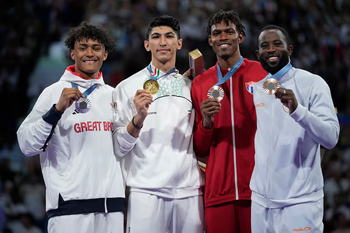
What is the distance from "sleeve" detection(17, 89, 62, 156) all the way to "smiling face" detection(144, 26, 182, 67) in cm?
95

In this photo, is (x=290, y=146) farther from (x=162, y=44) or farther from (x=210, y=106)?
(x=162, y=44)

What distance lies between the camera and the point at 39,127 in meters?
3.46

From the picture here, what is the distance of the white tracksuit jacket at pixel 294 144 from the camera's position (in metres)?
3.02

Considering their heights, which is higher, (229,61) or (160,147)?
(229,61)

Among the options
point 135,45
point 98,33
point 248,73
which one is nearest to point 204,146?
point 248,73

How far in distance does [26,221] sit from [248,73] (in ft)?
13.9

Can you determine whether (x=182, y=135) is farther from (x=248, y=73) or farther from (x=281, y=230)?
(x=281, y=230)

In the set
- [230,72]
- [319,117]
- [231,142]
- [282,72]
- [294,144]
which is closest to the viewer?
[319,117]

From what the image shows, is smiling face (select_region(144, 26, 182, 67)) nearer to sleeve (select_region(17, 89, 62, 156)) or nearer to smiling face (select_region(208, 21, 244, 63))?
smiling face (select_region(208, 21, 244, 63))

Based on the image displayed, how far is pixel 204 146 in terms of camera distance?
3.79 meters

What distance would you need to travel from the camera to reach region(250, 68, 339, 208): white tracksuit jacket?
3018 mm

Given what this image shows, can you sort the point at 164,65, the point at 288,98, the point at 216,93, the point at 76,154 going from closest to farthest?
the point at 288,98
the point at 216,93
the point at 76,154
the point at 164,65

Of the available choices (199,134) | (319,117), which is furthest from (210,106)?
(319,117)

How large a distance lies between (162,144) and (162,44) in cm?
83
